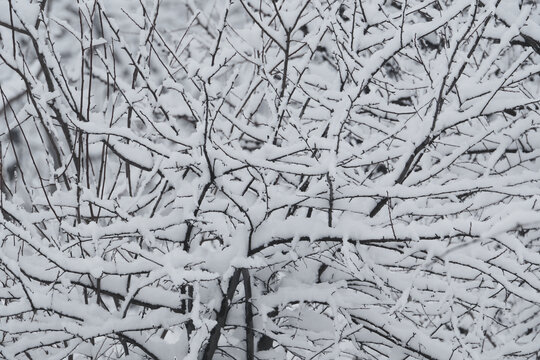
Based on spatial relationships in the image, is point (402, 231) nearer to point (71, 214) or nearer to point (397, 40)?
point (397, 40)

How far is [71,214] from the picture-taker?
7.89 ft

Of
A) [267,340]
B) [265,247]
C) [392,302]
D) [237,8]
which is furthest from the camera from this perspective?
[237,8]

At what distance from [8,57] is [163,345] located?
123 centimetres

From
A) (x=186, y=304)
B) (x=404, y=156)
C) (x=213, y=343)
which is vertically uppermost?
(x=404, y=156)

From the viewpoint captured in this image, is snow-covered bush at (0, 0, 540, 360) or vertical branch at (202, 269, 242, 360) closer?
snow-covered bush at (0, 0, 540, 360)

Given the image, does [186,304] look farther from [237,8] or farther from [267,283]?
[237,8]

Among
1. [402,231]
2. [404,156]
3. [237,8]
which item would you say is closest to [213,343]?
[402,231]

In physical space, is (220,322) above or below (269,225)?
below

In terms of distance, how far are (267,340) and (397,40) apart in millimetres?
1336

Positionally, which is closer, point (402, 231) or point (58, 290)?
point (402, 231)

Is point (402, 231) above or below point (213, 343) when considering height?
above

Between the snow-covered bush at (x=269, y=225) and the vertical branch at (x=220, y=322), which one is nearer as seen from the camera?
the snow-covered bush at (x=269, y=225)

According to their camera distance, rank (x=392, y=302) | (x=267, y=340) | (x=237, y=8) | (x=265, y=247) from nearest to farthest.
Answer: (x=265, y=247) < (x=392, y=302) < (x=267, y=340) < (x=237, y=8)

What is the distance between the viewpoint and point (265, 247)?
2143 millimetres
